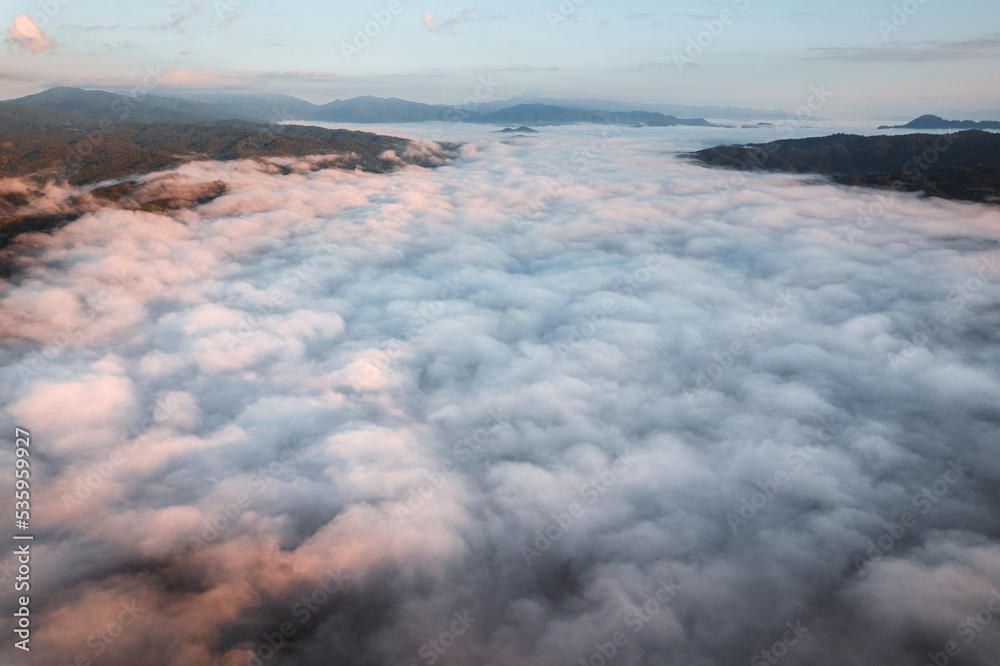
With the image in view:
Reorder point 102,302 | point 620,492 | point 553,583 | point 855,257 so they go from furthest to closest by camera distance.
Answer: point 855,257 → point 102,302 → point 620,492 → point 553,583

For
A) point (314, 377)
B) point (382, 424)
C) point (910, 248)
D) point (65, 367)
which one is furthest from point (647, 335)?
point (65, 367)

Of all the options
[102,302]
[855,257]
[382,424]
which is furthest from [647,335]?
[102,302]

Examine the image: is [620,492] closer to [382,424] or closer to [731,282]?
[382,424]

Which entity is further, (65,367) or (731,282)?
(731,282)

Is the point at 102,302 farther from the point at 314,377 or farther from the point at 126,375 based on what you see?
the point at 314,377

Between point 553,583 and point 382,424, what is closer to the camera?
point 553,583

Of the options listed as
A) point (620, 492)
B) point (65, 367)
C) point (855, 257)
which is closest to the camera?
point (620, 492)

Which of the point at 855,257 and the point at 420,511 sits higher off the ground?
the point at 855,257

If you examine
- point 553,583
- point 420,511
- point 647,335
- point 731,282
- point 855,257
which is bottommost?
point 553,583

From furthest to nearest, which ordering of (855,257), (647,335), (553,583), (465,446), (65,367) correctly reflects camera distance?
(855,257), (647,335), (65,367), (465,446), (553,583)

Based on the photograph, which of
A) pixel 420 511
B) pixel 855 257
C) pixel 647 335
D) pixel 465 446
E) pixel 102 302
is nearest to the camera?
pixel 420 511
